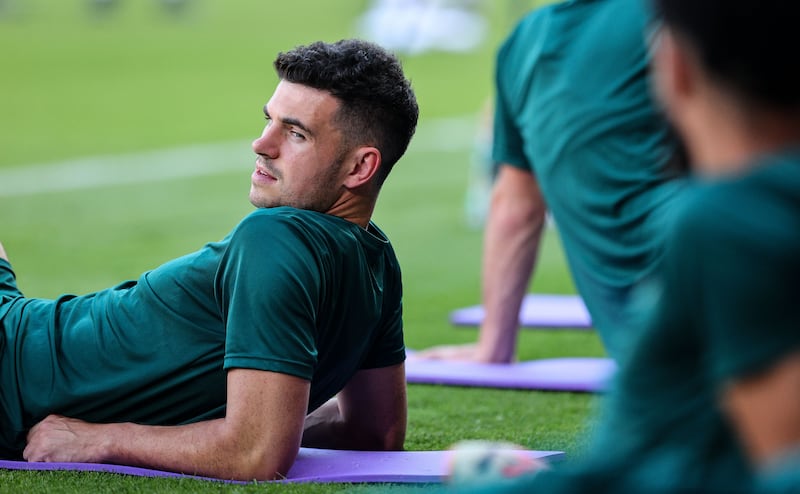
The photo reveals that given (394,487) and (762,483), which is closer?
(762,483)

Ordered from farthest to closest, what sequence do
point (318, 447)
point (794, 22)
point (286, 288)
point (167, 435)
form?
1. point (318, 447)
2. point (167, 435)
3. point (286, 288)
4. point (794, 22)

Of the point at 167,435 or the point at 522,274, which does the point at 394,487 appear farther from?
the point at 522,274

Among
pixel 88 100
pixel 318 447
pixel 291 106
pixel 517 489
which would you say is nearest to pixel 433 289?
pixel 318 447

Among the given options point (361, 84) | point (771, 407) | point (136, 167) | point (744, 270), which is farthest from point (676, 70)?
point (136, 167)

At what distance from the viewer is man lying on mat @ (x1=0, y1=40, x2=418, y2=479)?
3.38 meters

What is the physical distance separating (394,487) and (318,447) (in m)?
0.60

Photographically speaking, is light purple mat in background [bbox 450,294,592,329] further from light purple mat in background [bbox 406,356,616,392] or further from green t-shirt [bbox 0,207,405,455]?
green t-shirt [bbox 0,207,405,455]

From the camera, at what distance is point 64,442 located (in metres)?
3.61

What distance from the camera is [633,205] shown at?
377 cm

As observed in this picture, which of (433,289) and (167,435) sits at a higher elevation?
(167,435)

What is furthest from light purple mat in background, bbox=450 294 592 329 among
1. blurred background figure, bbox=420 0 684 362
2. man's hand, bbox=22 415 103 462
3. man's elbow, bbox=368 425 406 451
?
man's hand, bbox=22 415 103 462

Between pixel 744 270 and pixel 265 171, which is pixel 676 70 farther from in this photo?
pixel 265 171

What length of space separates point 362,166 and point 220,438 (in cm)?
81

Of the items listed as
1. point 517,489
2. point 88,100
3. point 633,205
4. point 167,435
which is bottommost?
point 88,100
